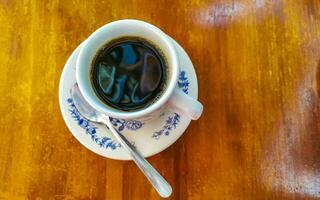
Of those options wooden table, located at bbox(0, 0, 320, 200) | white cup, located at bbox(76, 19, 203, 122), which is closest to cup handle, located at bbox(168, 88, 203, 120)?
white cup, located at bbox(76, 19, 203, 122)

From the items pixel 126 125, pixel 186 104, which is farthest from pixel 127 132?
pixel 186 104

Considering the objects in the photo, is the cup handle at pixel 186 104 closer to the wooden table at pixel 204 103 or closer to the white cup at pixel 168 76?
the white cup at pixel 168 76

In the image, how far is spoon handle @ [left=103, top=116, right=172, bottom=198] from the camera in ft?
1.87

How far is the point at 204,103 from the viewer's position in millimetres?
661

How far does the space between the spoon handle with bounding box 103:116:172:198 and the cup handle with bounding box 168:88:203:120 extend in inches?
3.5

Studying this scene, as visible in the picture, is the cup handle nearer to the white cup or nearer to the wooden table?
the white cup

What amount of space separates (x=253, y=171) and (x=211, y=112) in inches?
4.2

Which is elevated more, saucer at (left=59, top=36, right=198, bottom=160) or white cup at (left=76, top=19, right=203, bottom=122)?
white cup at (left=76, top=19, right=203, bottom=122)

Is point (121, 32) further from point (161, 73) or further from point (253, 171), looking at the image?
point (253, 171)

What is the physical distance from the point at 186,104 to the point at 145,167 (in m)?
0.11

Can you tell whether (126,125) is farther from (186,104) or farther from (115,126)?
(186,104)

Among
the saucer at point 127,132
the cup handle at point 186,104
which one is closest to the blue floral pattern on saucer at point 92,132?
the saucer at point 127,132

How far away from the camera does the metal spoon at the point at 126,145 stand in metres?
0.57

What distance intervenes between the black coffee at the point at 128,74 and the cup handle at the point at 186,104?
2.0 inches
